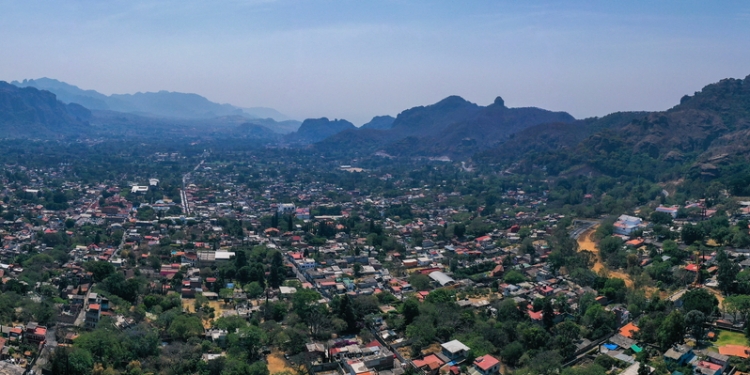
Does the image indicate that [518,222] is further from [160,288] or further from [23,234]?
[23,234]

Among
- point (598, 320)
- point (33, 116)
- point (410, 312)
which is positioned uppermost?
point (33, 116)

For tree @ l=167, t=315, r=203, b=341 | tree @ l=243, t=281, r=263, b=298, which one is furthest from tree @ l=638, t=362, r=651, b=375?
tree @ l=243, t=281, r=263, b=298

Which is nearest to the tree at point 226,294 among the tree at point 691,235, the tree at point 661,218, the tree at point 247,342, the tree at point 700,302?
the tree at point 247,342

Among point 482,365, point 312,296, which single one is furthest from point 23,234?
point 482,365

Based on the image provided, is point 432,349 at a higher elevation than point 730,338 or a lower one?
lower

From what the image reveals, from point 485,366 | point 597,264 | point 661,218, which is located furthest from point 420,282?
point 661,218

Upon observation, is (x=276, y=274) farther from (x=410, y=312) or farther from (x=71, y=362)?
(x=71, y=362)

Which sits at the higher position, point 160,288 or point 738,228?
point 738,228
